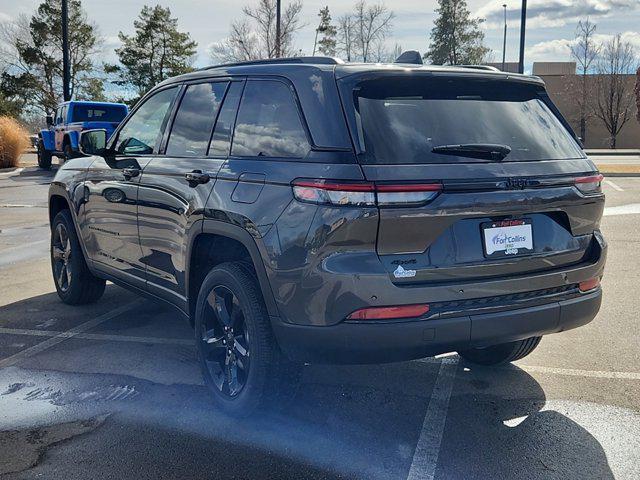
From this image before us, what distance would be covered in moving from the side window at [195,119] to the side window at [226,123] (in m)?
0.07

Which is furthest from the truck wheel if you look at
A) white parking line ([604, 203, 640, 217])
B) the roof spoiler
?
the roof spoiler

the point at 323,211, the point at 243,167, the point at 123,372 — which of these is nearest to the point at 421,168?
the point at 323,211

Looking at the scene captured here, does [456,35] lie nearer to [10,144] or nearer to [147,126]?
[10,144]

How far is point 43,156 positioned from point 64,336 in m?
20.0

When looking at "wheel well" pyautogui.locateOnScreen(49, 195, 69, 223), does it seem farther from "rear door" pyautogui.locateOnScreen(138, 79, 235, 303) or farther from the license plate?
the license plate

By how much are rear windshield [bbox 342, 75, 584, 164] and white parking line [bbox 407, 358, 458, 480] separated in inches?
56.5

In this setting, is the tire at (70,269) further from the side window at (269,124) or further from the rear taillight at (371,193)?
the rear taillight at (371,193)

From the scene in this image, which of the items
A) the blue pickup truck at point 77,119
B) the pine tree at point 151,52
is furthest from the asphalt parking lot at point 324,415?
the pine tree at point 151,52

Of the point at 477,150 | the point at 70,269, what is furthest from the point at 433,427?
the point at 70,269

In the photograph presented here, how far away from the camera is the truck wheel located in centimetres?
2289

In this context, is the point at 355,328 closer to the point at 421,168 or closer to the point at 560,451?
the point at 421,168

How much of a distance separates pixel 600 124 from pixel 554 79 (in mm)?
5230

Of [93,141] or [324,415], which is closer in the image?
[324,415]

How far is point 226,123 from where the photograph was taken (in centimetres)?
384
